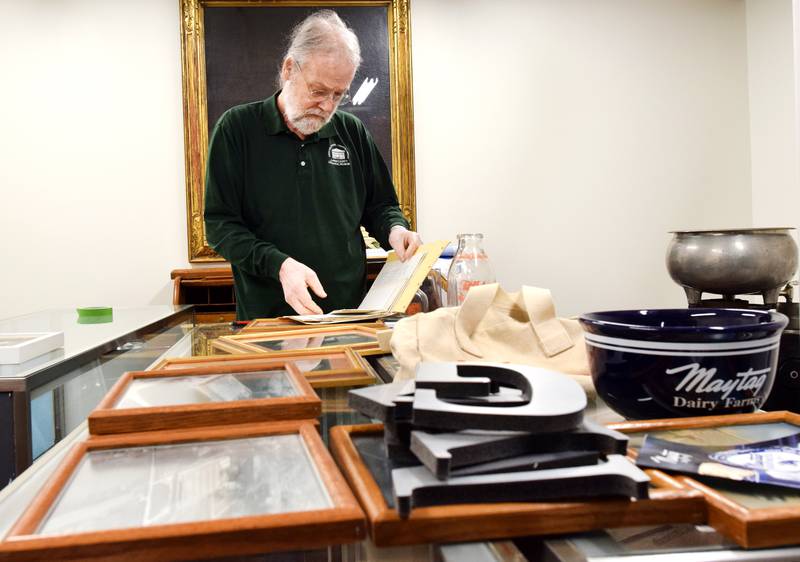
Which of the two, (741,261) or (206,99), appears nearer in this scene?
(741,261)

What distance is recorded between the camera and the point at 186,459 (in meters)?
0.49

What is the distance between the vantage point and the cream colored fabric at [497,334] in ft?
2.90

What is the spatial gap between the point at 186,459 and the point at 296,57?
233cm

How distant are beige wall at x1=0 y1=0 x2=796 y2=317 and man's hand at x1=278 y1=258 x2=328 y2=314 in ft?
8.56

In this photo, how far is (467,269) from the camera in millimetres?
1717

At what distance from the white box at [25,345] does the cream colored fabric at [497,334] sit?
0.60 meters

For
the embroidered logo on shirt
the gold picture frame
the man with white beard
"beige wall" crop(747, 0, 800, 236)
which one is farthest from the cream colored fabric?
"beige wall" crop(747, 0, 800, 236)

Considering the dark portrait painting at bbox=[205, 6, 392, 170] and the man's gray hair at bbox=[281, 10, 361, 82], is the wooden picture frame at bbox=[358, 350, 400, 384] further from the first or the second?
the dark portrait painting at bbox=[205, 6, 392, 170]

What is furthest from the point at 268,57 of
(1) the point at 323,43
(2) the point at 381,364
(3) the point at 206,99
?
(2) the point at 381,364

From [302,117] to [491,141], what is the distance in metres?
2.40

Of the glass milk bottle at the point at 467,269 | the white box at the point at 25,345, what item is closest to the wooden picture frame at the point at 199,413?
the white box at the point at 25,345

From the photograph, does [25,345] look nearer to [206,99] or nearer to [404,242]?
[404,242]

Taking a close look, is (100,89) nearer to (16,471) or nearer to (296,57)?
(296,57)

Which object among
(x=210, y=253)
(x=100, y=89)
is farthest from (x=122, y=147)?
(x=210, y=253)
